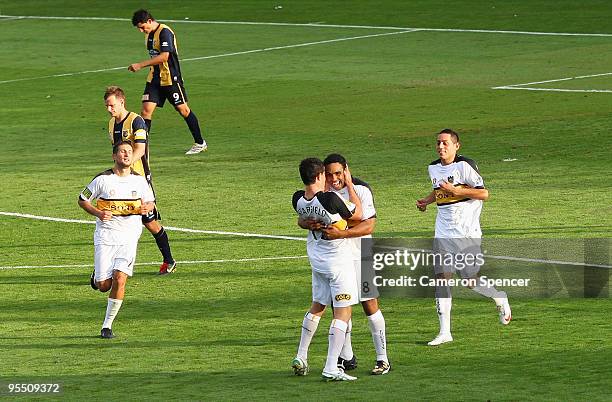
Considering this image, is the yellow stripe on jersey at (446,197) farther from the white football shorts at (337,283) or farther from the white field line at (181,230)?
the white field line at (181,230)

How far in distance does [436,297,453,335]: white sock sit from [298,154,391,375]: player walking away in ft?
3.51

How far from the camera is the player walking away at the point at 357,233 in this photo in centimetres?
1231

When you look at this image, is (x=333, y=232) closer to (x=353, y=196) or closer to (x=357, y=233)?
(x=357, y=233)

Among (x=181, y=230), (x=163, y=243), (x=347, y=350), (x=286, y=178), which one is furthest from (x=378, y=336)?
(x=286, y=178)

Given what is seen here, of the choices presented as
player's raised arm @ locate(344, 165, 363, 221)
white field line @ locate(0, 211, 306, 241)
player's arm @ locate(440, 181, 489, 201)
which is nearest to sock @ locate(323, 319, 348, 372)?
player's raised arm @ locate(344, 165, 363, 221)

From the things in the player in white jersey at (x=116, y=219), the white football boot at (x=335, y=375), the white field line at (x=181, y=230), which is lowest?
the white football boot at (x=335, y=375)

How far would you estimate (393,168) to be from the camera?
23.5 metres

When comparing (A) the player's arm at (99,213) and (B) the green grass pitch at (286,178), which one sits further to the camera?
(A) the player's arm at (99,213)

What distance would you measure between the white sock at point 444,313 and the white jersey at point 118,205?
10.0 ft

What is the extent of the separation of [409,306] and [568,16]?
30.5 meters

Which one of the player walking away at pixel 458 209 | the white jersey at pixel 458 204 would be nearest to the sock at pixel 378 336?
the player walking away at pixel 458 209

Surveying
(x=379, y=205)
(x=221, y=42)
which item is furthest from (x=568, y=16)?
(x=379, y=205)

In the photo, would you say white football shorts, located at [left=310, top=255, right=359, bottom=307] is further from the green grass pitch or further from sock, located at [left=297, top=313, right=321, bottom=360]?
the green grass pitch

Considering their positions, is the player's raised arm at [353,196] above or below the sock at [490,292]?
above
